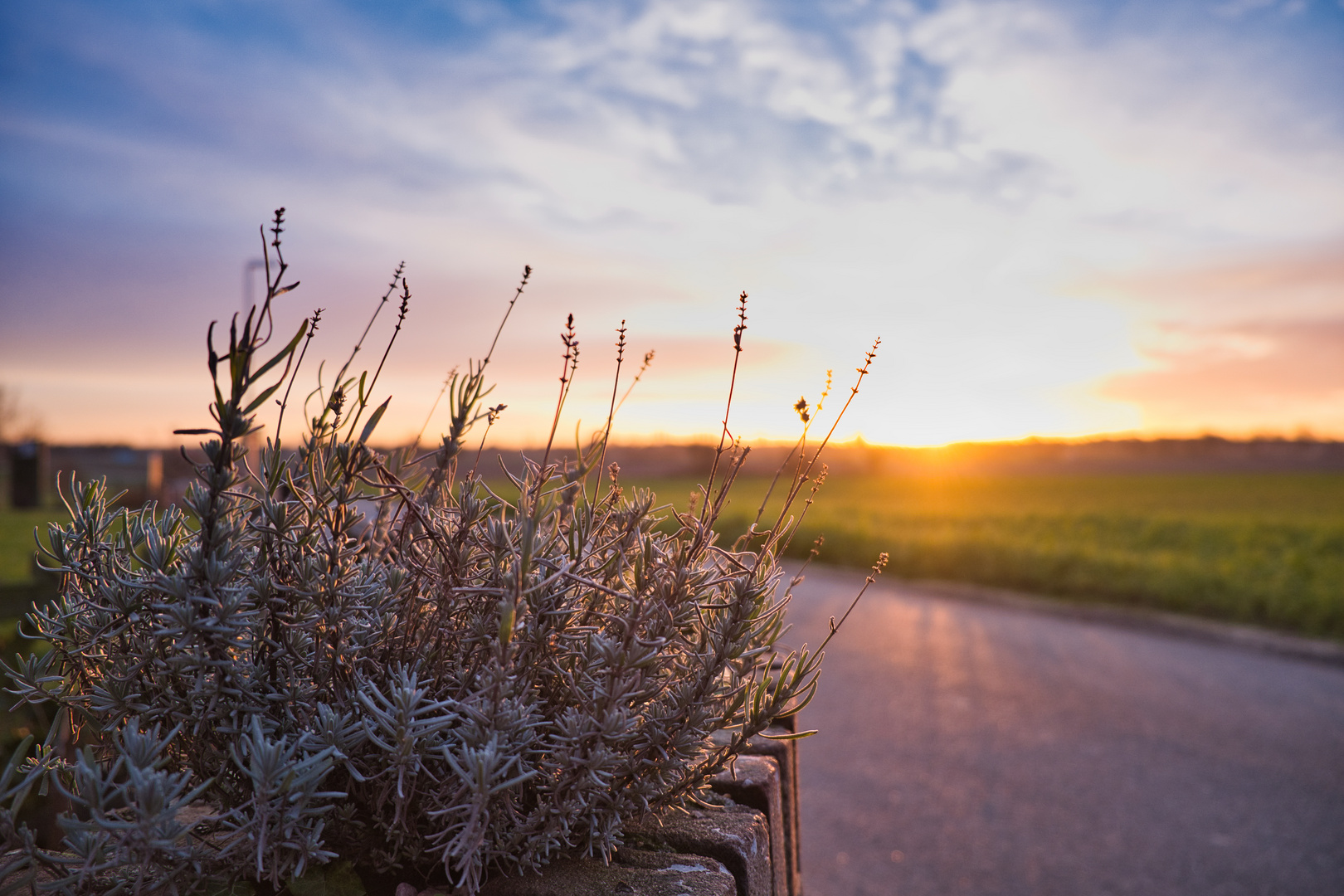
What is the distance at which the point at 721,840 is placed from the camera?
1784mm

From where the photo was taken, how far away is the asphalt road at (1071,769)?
4.54 meters

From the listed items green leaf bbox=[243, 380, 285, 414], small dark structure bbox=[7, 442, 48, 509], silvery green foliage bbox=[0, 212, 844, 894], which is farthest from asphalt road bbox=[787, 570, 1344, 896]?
small dark structure bbox=[7, 442, 48, 509]

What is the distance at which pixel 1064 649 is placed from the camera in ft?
28.6

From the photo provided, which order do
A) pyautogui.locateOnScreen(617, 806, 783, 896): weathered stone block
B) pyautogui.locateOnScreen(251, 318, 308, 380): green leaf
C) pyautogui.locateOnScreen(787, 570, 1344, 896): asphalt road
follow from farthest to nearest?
1. pyautogui.locateOnScreen(787, 570, 1344, 896): asphalt road
2. pyautogui.locateOnScreen(617, 806, 783, 896): weathered stone block
3. pyautogui.locateOnScreen(251, 318, 308, 380): green leaf

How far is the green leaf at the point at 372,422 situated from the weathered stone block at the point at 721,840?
0.94 m

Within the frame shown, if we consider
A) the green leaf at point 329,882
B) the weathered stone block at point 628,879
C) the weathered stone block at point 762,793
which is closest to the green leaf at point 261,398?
the green leaf at point 329,882

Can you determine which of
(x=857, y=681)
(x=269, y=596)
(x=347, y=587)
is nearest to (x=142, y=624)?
(x=269, y=596)

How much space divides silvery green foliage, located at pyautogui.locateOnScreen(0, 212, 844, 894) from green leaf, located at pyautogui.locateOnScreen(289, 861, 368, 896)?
4cm

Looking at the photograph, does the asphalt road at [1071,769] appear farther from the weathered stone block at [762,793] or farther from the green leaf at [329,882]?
the green leaf at [329,882]

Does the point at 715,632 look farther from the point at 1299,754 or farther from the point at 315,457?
the point at 1299,754

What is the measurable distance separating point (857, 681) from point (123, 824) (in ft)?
24.0

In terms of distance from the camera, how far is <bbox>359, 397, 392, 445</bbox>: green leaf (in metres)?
1.45

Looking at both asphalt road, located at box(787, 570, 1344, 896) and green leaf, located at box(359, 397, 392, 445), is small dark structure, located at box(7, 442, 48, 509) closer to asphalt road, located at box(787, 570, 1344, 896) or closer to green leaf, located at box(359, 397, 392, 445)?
asphalt road, located at box(787, 570, 1344, 896)

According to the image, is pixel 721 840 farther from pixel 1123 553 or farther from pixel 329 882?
pixel 1123 553
